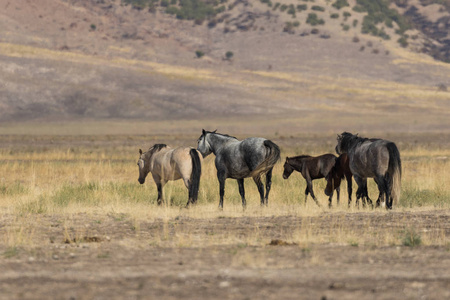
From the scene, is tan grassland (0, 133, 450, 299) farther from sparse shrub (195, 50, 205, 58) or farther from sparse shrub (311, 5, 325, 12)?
sparse shrub (311, 5, 325, 12)

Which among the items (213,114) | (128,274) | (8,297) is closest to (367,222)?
(128,274)

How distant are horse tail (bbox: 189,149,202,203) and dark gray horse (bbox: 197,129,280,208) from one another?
1.49 feet

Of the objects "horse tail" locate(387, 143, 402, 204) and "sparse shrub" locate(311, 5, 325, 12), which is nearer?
"horse tail" locate(387, 143, 402, 204)

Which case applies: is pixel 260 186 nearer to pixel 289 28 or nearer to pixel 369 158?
pixel 369 158

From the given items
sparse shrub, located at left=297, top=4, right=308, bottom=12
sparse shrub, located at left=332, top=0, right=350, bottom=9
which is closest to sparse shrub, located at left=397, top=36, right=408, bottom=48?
sparse shrub, located at left=332, top=0, right=350, bottom=9

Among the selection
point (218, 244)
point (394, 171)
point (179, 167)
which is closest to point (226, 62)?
point (179, 167)

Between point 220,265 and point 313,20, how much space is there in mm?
133739

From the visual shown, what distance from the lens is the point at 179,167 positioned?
1698 cm

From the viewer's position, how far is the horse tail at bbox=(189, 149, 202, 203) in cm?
1681

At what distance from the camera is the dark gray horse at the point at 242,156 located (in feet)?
54.5

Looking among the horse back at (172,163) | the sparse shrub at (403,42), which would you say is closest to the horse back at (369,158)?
the horse back at (172,163)

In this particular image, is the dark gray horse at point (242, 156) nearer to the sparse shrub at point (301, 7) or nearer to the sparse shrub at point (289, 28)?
the sparse shrub at point (289, 28)

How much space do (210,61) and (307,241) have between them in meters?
115

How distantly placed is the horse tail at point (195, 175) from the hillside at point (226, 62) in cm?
5413
